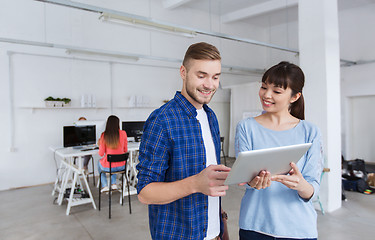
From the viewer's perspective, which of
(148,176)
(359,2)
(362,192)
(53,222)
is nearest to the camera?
(148,176)

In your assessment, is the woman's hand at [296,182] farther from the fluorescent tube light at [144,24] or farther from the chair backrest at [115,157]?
the fluorescent tube light at [144,24]

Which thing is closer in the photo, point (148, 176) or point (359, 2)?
point (148, 176)

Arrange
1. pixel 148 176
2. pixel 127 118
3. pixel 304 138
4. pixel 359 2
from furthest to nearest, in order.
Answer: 1. pixel 359 2
2. pixel 127 118
3. pixel 304 138
4. pixel 148 176

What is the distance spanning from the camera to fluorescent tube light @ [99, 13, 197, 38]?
3.91 metres

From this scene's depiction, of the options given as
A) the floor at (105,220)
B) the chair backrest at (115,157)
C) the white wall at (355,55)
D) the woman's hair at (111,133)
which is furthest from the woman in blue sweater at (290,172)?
the white wall at (355,55)

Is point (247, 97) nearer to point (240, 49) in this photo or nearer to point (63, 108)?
point (240, 49)

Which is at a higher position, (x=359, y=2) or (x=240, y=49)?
(x=359, y=2)

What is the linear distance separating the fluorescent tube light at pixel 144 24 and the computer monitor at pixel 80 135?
2.22 m

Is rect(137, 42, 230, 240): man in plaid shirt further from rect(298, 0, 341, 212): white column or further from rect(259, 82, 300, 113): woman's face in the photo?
rect(298, 0, 341, 212): white column

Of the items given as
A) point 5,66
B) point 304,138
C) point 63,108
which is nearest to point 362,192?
point 304,138

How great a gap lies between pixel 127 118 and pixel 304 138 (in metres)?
6.52

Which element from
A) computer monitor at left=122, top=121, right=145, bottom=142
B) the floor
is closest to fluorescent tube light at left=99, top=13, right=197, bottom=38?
computer monitor at left=122, top=121, right=145, bottom=142

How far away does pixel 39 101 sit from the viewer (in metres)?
6.14

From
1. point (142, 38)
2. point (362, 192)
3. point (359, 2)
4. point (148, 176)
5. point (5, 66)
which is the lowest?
point (362, 192)
